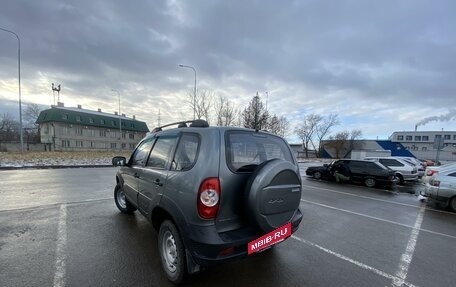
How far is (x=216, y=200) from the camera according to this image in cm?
273

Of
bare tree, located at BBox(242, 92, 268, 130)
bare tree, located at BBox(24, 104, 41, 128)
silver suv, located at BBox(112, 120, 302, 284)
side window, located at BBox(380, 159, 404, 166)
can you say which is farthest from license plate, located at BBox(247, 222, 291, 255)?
bare tree, located at BBox(24, 104, 41, 128)

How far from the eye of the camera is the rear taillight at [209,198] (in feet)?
8.77

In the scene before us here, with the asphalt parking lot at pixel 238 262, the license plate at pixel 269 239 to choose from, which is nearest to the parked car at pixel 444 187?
the asphalt parking lot at pixel 238 262

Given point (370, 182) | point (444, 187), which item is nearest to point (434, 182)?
point (444, 187)

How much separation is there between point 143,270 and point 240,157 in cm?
199

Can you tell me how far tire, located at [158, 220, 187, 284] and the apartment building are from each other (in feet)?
193

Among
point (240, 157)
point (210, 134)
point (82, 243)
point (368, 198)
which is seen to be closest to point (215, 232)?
point (240, 157)

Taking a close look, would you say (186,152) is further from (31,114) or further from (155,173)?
(31,114)

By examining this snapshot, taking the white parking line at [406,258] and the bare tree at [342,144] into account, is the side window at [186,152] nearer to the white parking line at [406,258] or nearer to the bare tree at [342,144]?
the white parking line at [406,258]

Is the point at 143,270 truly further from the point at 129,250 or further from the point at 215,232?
the point at 215,232

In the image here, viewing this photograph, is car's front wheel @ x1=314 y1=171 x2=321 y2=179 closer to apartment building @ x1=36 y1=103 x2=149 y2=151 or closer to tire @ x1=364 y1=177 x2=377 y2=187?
tire @ x1=364 y1=177 x2=377 y2=187

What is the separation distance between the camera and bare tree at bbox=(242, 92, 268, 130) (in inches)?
1513

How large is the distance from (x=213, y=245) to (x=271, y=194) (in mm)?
840

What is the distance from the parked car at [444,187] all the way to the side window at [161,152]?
8677mm
